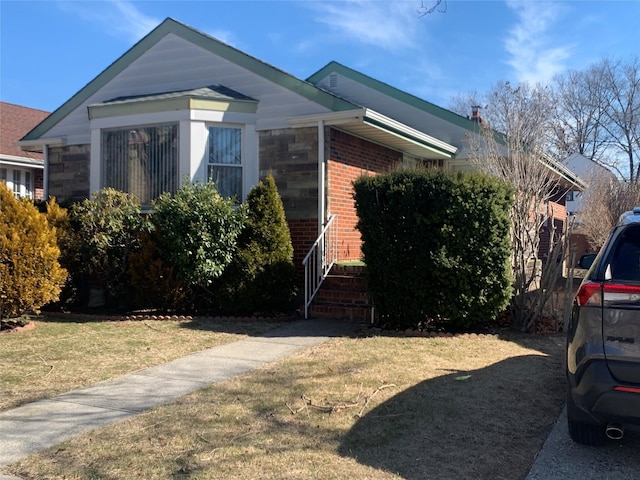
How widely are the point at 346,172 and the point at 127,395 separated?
652 cm

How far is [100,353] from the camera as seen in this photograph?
6.85m

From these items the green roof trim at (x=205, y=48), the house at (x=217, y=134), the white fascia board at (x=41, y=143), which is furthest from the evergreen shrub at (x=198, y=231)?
the white fascia board at (x=41, y=143)

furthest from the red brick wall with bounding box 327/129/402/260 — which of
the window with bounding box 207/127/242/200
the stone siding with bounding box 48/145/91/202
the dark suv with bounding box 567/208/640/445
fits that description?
the dark suv with bounding box 567/208/640/445

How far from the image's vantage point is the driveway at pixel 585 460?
140 inches

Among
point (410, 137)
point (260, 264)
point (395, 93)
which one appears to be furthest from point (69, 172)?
point (395, 93)

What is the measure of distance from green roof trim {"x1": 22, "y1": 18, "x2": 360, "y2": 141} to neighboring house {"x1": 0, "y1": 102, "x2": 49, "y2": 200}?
4.03 meters

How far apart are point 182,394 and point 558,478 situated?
128 inches

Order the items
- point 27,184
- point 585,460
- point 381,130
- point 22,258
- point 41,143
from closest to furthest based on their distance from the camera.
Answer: point 585,460 → point 22,258 → point 381,130 → point 41,143 → point 27,184

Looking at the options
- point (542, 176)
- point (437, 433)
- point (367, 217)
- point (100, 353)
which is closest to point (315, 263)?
point (367, 217)

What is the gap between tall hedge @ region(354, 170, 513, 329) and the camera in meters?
7.58

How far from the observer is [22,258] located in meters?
8.11

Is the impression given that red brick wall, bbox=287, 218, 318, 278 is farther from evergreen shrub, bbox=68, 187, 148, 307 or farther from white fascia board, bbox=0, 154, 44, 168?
white fascia board, bbox=0, 154, 44, 168

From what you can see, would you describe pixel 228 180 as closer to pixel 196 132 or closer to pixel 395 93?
pixel 196 132

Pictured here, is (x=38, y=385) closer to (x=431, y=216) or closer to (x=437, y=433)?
(x=437, y=433)
